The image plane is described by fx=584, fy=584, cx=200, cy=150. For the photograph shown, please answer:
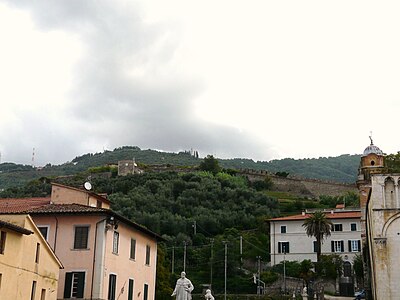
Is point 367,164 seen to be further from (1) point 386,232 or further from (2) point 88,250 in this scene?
(2) point 88,250

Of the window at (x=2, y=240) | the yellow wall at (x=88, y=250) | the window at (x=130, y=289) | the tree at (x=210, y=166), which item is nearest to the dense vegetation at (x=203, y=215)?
the tree at (x=210, y=166)

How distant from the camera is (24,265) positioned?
30.8 m

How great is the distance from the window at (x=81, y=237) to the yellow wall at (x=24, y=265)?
13.4 feet

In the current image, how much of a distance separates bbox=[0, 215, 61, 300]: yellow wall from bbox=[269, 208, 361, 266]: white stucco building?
5763cm

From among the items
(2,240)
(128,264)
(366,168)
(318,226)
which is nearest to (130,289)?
(128,264)

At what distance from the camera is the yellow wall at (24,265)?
29.1 m

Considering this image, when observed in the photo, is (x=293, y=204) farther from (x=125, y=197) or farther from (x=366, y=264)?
(x=366, y=264)

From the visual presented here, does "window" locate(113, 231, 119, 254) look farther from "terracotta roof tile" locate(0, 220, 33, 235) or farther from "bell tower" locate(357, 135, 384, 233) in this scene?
"bell tower" locate(357, 135, 384, 233)

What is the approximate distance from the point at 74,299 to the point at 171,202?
74.5 meters

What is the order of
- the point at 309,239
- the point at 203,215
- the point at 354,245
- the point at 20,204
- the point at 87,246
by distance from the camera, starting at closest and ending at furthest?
the point at 87,246
the point at 20,204
the point at 354,245
the point at 309,239
the point at 203,215

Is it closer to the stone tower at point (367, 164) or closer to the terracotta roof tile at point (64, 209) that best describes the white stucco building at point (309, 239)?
the stone tower at point (367, 164)

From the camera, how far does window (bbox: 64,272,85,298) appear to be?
3728cm

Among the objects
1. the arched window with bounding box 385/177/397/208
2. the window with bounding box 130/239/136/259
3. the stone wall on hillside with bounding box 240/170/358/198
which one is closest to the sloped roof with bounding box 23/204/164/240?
the window with bounding box 130/239/136/259

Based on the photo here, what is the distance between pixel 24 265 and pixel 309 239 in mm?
62451
